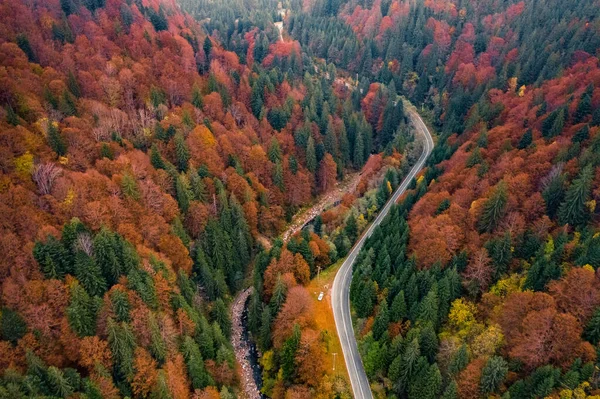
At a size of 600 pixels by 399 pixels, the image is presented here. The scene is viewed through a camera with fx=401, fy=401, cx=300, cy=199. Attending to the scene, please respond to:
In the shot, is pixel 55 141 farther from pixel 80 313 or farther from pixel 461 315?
pixel 461 315

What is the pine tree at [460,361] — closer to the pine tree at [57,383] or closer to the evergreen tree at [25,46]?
the pine tree at [57,383]

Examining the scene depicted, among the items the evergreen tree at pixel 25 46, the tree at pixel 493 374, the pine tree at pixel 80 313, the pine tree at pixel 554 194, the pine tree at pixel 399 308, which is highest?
the evergreen tree at pixel 25 46

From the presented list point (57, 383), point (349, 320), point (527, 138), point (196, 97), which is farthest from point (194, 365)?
point (527, 138)

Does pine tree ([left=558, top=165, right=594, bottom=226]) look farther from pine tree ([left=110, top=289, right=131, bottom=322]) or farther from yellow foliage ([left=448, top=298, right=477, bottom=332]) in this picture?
pine tree ([left=110, top=289, right=131, bottom=322])

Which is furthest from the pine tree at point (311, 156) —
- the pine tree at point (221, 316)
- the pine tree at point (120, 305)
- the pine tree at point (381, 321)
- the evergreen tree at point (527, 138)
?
the pine tree at point (120, 305)

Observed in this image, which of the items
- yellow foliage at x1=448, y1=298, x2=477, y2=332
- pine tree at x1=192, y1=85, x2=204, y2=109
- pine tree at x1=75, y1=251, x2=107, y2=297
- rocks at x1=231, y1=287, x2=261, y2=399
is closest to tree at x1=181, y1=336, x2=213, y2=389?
rocks at x1=231, y1=287, x2=261, y2=399

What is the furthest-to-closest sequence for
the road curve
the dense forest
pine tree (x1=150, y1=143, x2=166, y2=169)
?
pine tree (x1=150, y1=143, x2=166, y2=169) → the road curve → the dense forest

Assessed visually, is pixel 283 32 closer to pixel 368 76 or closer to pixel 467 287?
pixel 368 76
